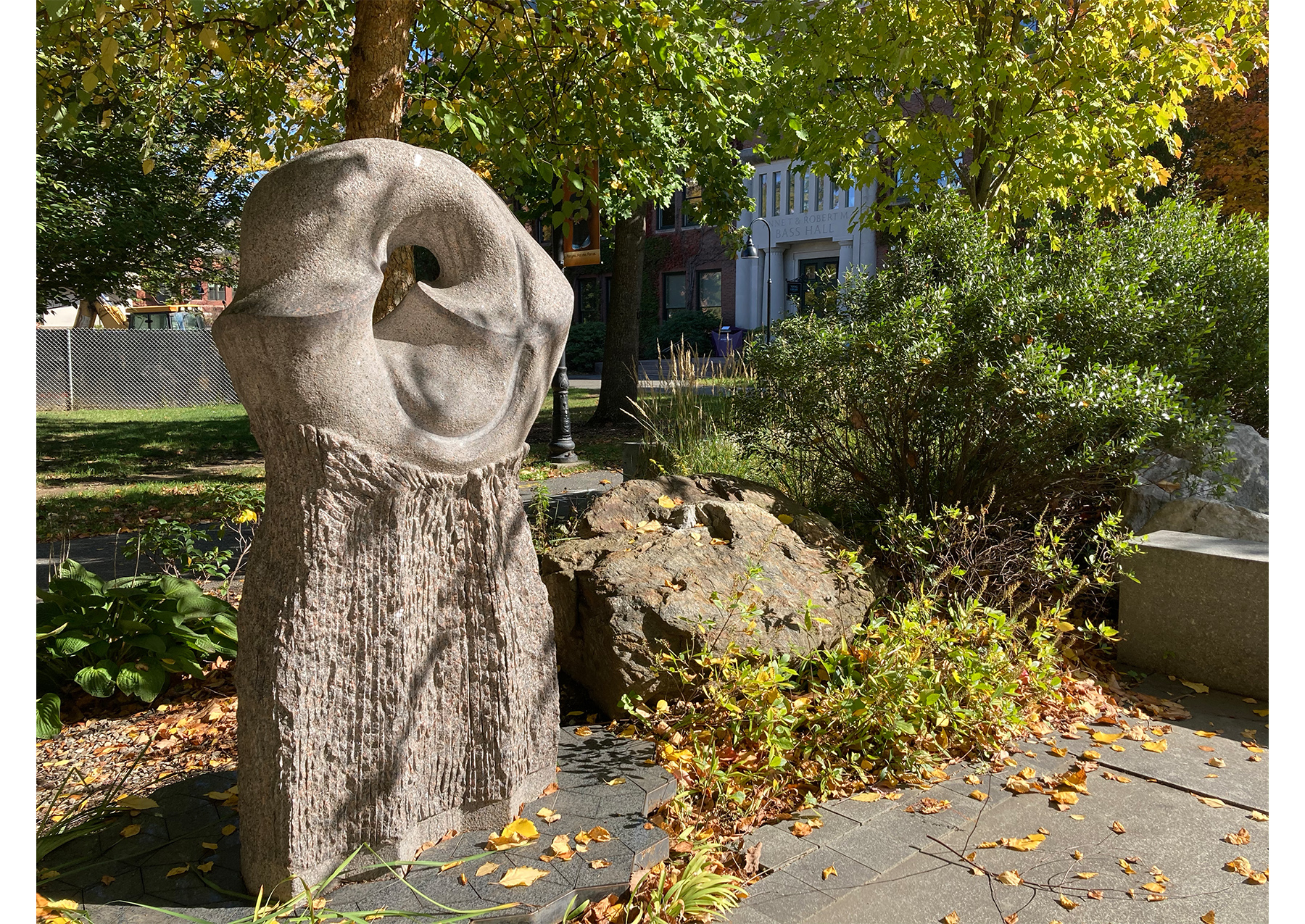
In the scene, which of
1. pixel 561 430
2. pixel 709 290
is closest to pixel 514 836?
pixel 561 430

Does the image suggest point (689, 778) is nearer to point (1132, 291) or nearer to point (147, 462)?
point (1132, 291)

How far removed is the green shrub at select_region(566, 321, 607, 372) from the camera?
30859mm

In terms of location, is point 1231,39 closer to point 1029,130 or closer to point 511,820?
point 1029,130

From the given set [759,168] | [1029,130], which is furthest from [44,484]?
[759,168]

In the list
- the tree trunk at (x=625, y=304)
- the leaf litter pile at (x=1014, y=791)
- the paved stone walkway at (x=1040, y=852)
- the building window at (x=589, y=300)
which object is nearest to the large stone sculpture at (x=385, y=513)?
the leaf litter pile at (x=1014, y=791)

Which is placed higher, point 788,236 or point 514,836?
point 788,236

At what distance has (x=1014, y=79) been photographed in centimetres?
707

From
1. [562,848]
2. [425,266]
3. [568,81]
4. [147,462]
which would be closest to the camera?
[562,848]

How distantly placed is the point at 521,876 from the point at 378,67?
13.6 ft

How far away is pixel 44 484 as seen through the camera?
9922 millimetres

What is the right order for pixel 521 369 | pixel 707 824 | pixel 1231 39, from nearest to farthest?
pixel 521 369 → pixel 707 824 → pixel 1231 39

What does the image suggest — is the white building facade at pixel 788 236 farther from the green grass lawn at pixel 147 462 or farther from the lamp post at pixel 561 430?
the lamp post at pixel 561 430

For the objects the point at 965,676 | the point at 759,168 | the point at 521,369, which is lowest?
the point at 965,676

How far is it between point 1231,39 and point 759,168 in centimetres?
2706
